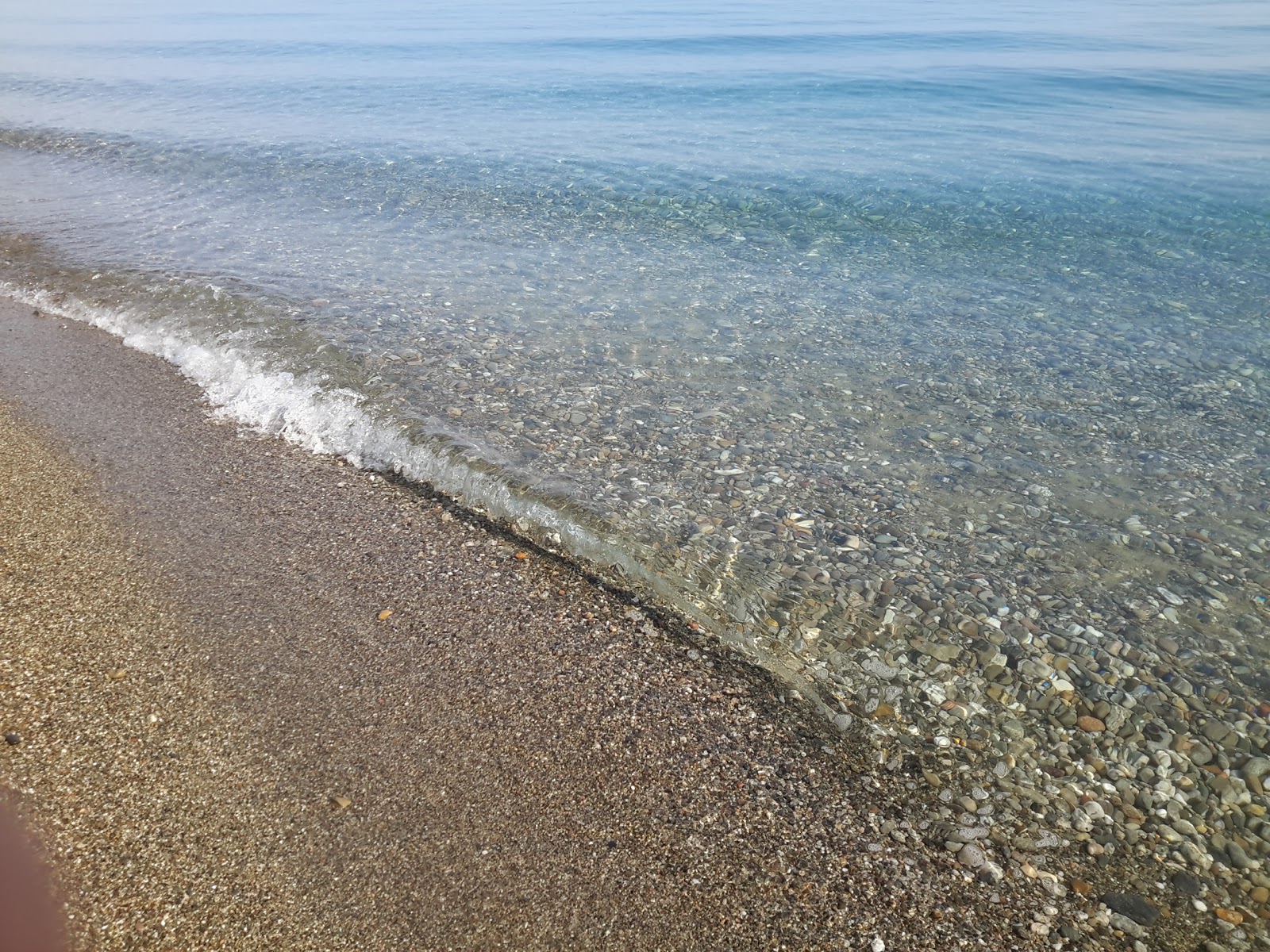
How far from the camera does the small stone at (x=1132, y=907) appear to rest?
338cm

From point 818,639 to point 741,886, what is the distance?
1795 mm

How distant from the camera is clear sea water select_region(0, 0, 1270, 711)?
5914 mm

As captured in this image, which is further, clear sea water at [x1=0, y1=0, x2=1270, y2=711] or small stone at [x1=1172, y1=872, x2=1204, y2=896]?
clear sea water at [x1=0, y1=0, x2=1270, y2=711]

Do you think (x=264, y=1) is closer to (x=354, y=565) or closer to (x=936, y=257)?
(x=936, y=257)

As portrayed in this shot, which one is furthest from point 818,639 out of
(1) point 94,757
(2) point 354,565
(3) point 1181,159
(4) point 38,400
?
(3) point 1181,159

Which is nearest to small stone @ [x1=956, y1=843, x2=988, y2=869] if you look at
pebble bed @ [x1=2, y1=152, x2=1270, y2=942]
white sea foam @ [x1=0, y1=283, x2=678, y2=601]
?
pebble bed @ [x1=2, y1=152, x2=1270, y2=942]

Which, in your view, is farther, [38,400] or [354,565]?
[38,400]

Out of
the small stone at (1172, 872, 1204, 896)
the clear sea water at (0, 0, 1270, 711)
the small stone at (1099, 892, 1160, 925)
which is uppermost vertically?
the small stone at (1099, 892, 1160, 925)

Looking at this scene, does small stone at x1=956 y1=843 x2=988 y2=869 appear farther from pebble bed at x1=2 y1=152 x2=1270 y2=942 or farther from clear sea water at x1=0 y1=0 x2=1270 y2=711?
clear sea water at x1=0 y1=0 x2=1270 y2=711

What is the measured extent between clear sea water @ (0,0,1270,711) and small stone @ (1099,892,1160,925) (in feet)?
5.42

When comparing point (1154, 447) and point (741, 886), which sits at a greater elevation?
point (741, 886)

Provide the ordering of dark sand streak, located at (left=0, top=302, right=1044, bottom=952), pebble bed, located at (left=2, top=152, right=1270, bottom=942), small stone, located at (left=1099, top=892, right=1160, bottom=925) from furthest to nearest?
pebble bed, located at (left=2, top=152, right=1270, bottom=942), small stone, located at (left=1099, top=892, right=1160, bottom=925), dark sand streak, located at (left=0, top=302, right=1044, bottom=952)

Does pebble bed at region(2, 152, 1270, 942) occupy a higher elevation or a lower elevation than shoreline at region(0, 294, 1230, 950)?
lower

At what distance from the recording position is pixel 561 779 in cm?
384
